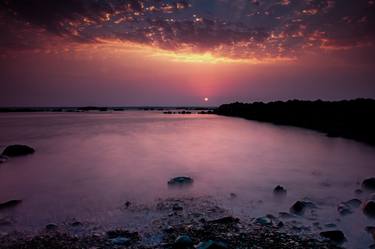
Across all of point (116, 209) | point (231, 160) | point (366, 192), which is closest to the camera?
point (116, 209)

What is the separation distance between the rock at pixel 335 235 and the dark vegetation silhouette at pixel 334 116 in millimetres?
18749

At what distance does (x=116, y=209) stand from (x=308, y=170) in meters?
9.13

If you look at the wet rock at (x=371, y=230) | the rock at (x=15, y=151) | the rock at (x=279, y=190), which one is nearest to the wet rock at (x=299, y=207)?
the rock at (x=279, y=190)

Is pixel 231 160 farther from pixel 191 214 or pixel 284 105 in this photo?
pixel 284 105

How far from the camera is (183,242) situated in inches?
199

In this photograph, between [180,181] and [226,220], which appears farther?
[180,181]

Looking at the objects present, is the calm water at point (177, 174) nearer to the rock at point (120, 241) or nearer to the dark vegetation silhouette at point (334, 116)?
the rock at point (120, 241)

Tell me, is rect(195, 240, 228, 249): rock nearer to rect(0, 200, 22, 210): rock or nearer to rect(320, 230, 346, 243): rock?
rect(320, 230, 346, 243): rock

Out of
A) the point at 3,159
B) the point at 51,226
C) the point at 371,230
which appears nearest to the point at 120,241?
the point at 51,226

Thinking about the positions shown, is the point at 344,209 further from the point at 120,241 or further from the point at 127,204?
the point at 127,204

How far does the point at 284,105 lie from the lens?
5122cm

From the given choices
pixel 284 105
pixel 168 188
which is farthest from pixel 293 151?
pixel 284 105

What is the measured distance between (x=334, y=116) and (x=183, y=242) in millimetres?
33371

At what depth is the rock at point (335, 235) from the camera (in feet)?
17.6
